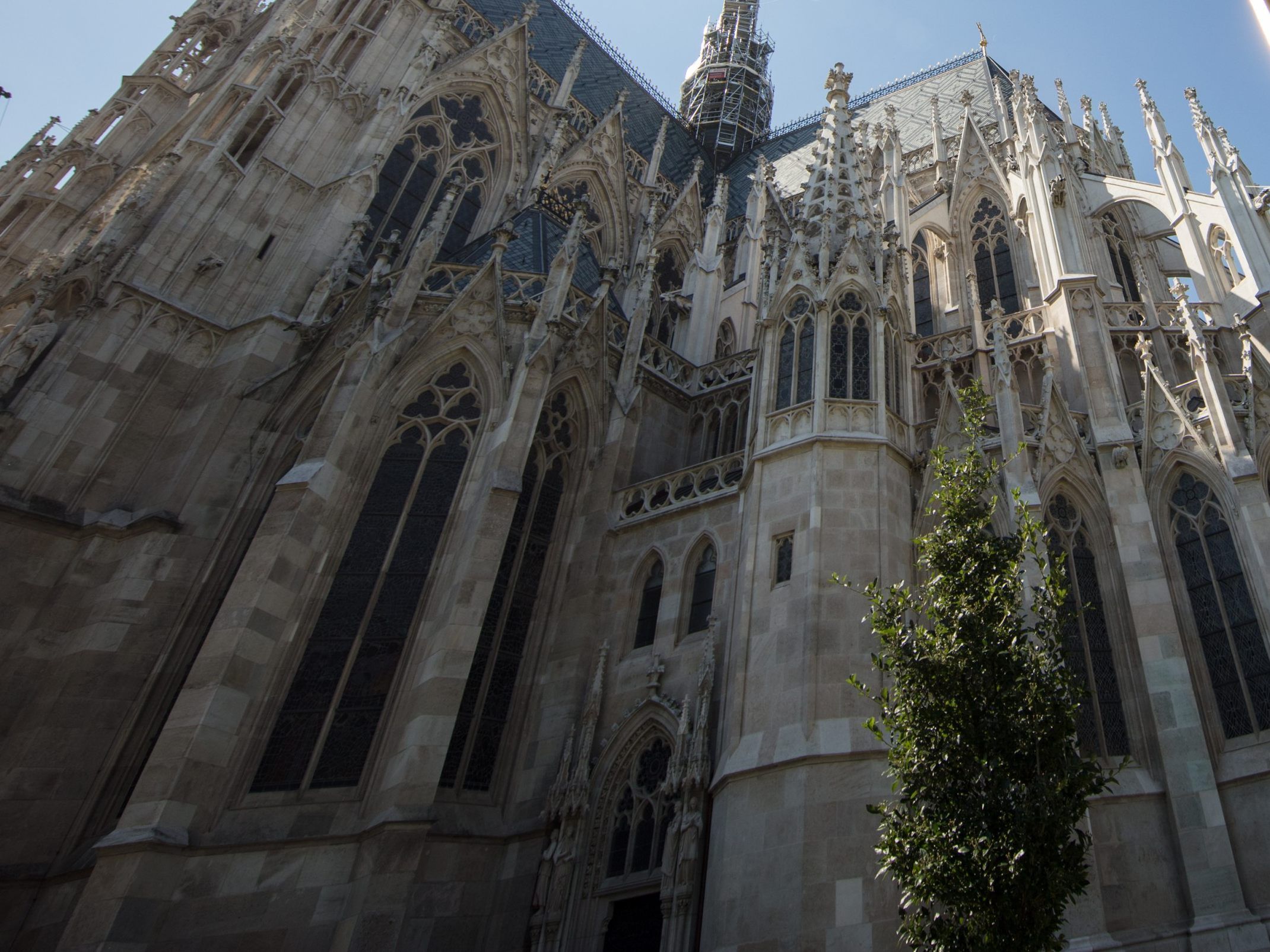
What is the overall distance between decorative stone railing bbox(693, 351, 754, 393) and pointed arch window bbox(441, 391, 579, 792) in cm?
336

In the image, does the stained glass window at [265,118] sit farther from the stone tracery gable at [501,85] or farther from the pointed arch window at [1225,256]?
the pointed arch window at [1225,256]

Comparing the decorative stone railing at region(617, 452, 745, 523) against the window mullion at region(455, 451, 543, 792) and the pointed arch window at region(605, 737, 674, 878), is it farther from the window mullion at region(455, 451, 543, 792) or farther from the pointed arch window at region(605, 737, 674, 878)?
the pointed arch window at region(605, 737, 674, 878)

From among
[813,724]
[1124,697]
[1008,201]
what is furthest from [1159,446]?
[1008,201]

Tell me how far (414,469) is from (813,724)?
23.7 ft

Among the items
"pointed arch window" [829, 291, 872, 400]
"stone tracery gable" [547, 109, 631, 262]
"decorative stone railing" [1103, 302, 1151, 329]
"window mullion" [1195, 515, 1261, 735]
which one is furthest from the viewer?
"stone tracery gable" [547, 109, 631, 262]

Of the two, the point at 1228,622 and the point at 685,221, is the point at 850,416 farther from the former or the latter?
the point at 685,221

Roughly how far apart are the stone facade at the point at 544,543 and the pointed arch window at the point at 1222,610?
49mm

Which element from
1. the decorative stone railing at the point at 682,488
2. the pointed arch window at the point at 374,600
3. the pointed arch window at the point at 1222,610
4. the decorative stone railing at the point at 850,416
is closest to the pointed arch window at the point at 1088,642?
the pointed arch window at the point at 1222,610

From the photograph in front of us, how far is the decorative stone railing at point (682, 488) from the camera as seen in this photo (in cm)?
1516

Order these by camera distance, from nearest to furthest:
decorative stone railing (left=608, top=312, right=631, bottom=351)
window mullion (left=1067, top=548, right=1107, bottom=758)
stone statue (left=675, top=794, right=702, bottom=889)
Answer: stone statue (left=675, top=794, right=702, bottom=889), window mullion (left=1067, top=548, right=1107, bottom=758), decorative stone railing (left=608, top=312, right=631, bottom=351)

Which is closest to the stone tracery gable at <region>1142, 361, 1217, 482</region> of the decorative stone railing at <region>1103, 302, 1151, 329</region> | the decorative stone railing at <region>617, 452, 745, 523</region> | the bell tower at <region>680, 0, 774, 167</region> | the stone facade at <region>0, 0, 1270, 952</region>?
the stone facade at <region>0, 0, 1270, 952</region>

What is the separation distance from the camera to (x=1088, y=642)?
13062mm

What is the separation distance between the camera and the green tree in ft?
21.8

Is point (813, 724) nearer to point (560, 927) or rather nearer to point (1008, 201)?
point (560, 927)
